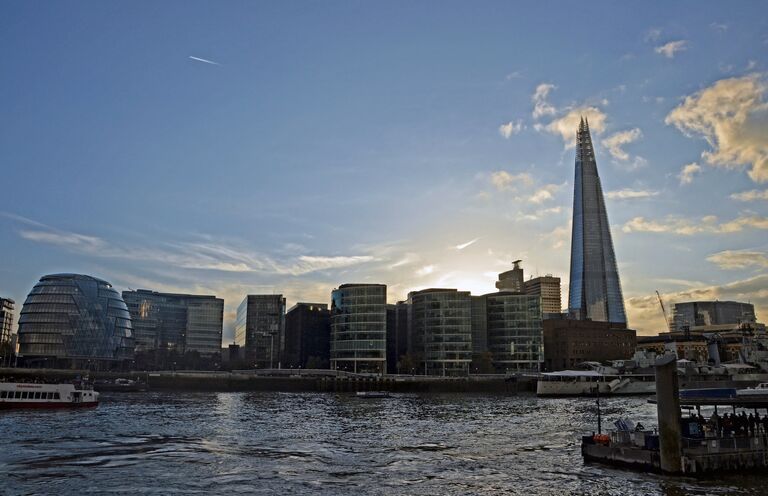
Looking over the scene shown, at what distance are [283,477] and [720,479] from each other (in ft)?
106

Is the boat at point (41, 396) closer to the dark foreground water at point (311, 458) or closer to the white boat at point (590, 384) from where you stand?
the dark foreground water at point (311, 458)

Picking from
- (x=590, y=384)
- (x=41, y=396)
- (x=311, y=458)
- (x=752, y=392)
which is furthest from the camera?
(x=590, y=384)

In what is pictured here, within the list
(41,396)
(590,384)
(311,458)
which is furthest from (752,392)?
(41,396)

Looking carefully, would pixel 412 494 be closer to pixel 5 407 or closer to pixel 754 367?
pixel 5 407

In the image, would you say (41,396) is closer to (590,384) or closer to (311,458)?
(311,458)

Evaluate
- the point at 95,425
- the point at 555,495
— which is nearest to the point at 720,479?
the point at 555,495

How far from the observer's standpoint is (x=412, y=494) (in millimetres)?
43188

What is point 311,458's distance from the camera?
58531mm

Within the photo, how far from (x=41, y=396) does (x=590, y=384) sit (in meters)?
146

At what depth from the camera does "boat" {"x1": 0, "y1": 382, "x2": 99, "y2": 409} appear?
117m

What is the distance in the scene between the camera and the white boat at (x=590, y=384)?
18425 centimetres

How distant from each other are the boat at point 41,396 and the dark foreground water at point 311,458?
2173cm

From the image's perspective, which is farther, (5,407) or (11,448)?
(5,407)

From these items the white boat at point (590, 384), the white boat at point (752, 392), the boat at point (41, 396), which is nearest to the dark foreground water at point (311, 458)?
the white boat at point (752, 392)
